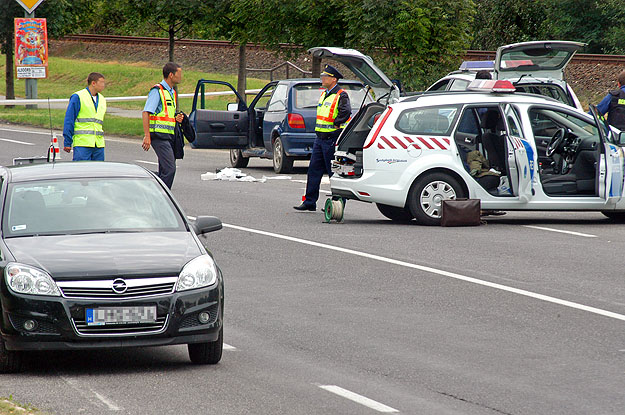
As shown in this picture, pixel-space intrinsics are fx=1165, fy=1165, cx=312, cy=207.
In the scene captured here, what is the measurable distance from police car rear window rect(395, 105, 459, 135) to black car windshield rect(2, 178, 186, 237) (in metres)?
6.48

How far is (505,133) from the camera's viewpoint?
14.3 m

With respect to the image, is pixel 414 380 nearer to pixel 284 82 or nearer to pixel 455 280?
pixel 455 280

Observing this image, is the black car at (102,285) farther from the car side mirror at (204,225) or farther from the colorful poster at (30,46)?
the colorful poster at (30,46)

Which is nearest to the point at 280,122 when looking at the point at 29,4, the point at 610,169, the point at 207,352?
the point at 610,169

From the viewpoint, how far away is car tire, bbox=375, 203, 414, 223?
1508cm

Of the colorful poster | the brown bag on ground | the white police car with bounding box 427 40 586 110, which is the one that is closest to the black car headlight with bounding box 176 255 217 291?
the brown bag on ground

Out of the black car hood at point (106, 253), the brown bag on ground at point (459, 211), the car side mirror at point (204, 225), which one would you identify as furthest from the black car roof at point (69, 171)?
the brown bag on ground at point (459, 211)

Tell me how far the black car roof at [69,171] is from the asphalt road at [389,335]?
51.2 inches

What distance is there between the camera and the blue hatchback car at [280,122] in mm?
21562

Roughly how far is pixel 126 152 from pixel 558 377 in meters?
20.6

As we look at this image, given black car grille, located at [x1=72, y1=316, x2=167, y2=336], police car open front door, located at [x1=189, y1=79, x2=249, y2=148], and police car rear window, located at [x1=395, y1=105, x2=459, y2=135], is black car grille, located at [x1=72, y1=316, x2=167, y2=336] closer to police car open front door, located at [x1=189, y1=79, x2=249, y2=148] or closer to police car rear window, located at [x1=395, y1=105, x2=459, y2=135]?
police car rear window, located at [x1=395, y1=105, x2=459, y2=135]

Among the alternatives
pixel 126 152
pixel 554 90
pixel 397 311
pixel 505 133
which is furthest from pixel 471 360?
pixel 126 152

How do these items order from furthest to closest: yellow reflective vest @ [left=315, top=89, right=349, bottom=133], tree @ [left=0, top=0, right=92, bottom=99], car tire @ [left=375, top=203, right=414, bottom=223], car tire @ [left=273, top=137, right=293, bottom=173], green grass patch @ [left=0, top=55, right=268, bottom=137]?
tree @ [left=0, top=0, right=92, bottom=99] < green grass patch @ [left=0, top=55, right=268, bottom=137] < car tire @ [left=273, top=137, right=293, bottom=173] < yellow reflective vest @ [left=315, top=89, right=349, bottom=133] < car tire @ [left=375, top=203, right=414, bottom=223]

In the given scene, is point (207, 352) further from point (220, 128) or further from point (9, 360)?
point (220, 128)
